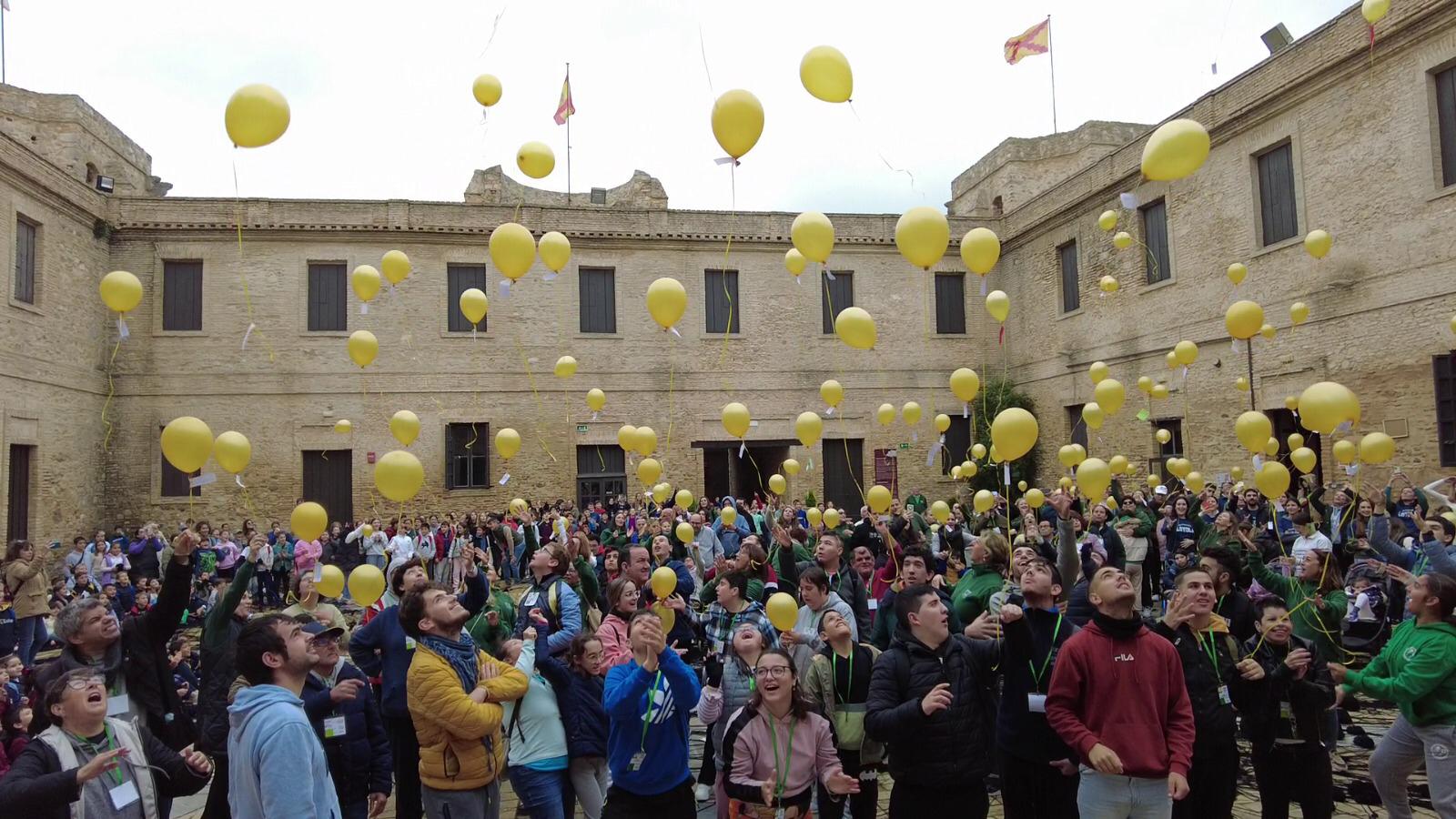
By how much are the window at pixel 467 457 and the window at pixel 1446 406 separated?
18142mm

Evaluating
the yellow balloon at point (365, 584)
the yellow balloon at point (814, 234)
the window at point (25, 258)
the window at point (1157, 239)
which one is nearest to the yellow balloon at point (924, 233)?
the yellow balloon at point (814, 234)

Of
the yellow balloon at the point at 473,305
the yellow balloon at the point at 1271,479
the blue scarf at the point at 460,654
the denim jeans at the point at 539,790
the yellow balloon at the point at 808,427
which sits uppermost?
the yellow balloon at the point at 473,305

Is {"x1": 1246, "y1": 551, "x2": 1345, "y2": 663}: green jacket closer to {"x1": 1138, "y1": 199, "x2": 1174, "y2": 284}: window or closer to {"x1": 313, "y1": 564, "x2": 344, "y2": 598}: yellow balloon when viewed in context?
{"x1": 313, "y1": 564, "x2": 344, "y2": 598}: yellow balloon

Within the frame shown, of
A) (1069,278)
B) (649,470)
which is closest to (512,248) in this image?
(649,470)

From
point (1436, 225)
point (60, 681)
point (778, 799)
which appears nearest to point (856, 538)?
point (778, 799)

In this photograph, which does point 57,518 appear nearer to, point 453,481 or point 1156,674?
point 453,481

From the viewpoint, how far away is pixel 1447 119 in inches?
466

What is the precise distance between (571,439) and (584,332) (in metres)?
2.76

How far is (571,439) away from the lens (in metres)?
20.8

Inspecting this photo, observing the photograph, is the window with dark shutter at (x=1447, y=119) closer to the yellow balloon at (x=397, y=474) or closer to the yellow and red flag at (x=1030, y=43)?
the yellow and red flag at (x=1030, y=43)

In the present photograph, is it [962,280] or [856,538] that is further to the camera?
[962,280]

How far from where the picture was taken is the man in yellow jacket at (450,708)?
333 cm

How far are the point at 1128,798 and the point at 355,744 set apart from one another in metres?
3.38

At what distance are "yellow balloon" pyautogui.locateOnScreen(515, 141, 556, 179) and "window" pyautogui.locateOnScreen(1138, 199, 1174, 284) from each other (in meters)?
13.9
